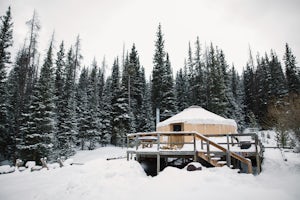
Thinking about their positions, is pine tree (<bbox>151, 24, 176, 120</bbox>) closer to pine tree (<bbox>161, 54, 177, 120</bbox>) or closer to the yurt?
pine tree (<bbox>161, 54, 177, 120</bbox>)

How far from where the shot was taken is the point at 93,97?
26.5 meters

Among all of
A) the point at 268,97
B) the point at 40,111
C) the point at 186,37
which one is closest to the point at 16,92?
the point at 40,111

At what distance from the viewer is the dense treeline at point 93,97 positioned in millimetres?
17062

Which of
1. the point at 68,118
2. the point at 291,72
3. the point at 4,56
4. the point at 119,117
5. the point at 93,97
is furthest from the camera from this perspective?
the point at 291,72

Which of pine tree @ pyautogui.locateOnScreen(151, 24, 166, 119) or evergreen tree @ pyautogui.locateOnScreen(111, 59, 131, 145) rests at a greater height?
pine tree @ pyautogui.locateOnScreen(151, 24, 166, 119)

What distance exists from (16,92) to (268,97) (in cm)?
3438

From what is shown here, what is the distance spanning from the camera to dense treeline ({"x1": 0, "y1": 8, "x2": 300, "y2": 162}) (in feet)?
56.0

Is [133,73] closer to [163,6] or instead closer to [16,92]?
[163,6]

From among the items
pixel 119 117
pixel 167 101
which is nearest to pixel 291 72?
pixel 167 101

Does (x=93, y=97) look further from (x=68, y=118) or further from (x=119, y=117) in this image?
(x=119, y=117)

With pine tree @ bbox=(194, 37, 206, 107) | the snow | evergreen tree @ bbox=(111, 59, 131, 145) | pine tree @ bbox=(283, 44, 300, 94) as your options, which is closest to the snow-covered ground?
the snow

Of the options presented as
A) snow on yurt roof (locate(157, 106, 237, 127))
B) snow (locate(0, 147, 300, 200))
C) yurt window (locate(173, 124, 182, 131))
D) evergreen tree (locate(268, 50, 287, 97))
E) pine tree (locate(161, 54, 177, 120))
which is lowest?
snow (locate(0, 147, 300, 200))

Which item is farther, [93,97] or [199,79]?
[199,79]

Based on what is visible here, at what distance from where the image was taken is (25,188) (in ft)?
21.8
